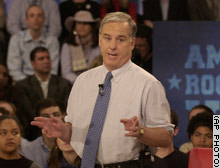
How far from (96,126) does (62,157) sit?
1.68m

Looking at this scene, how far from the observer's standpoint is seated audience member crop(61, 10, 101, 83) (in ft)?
23.5

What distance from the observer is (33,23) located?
730 cm

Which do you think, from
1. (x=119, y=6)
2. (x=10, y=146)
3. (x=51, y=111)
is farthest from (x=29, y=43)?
(x=10, y=146)

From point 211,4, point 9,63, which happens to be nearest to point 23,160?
point 9,63

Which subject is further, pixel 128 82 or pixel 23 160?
pixel 23 160

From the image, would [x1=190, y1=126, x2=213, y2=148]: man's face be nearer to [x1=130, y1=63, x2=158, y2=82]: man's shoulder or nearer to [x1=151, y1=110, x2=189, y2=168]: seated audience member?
[x1=151, y1=110, x2=189, y2=168]: seated audience member

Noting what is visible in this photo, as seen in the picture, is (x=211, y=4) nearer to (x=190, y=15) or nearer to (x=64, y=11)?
(x=190, y=15)

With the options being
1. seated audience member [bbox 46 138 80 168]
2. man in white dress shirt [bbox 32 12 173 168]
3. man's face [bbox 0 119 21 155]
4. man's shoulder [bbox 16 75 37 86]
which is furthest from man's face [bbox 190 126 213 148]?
man's shoulder [bbox 16 75 37 86]

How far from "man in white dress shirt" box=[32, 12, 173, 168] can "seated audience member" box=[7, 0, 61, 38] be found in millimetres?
4254

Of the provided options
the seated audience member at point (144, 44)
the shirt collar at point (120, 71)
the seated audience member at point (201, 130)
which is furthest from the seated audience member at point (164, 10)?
the shirt collar at point (120, 71)

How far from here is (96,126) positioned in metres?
3.31

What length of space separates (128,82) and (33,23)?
4167 millimetres

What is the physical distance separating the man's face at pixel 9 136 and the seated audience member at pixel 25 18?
293 cm

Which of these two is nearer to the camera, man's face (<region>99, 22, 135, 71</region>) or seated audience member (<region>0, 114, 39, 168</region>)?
man's face (<region>99, 22, 135, 71</region>)
